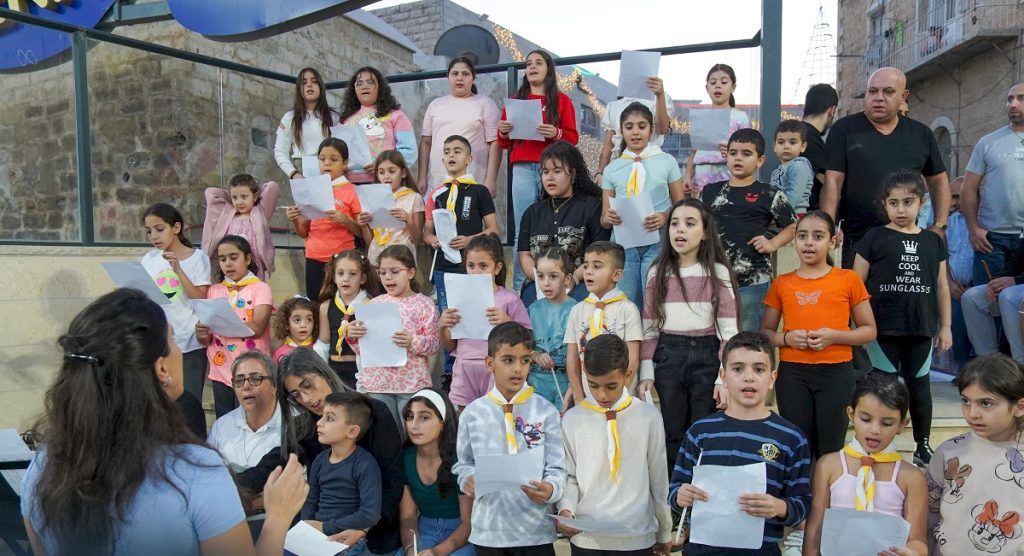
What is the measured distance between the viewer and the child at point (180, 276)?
470cm

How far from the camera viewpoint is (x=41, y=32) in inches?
238

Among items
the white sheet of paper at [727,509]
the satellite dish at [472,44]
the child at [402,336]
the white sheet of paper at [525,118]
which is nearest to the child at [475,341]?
the child at [402,336]

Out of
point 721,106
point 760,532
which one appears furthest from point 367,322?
point 721,106

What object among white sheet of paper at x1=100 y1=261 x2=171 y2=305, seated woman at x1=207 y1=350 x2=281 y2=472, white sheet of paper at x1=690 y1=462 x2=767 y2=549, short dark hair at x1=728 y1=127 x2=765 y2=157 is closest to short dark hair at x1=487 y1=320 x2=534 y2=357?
white sheet of paper at x1=690 y1=462 x2=767 y2=549

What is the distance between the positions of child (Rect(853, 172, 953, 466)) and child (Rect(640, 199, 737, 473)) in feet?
2.67

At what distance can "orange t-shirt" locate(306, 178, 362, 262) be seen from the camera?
5.22 m

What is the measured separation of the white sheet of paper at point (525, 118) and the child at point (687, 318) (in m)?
1.66

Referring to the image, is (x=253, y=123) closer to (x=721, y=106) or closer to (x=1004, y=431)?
(x=721, y=106)

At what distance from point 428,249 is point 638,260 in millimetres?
1650

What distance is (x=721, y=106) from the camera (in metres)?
5.09

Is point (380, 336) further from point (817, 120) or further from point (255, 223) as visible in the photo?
point (817, 120)

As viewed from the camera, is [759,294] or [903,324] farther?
[759,294]

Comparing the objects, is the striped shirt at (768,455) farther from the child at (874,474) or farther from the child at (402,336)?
the child at (402,336)

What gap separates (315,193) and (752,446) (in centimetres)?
323
